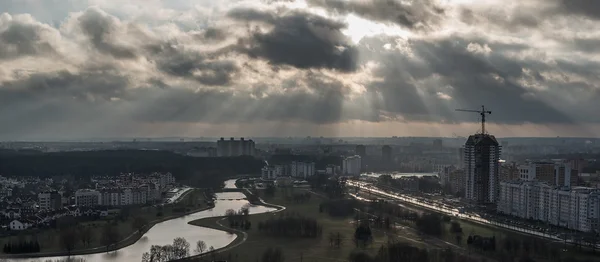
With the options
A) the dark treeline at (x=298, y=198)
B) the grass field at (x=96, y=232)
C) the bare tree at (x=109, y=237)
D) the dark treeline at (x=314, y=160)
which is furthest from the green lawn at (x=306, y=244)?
the dark treeline at (x=314, y=160)

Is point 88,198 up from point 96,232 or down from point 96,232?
up

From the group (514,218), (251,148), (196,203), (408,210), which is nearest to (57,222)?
(196,203)

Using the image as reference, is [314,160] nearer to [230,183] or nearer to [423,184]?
[230,183]

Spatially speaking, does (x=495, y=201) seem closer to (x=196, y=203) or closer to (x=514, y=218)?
(x=514, y=218)

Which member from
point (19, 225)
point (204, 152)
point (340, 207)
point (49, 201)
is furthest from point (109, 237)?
point (204, 152)

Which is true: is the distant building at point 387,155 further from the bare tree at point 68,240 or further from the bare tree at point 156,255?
the bare tree at point 156,255
